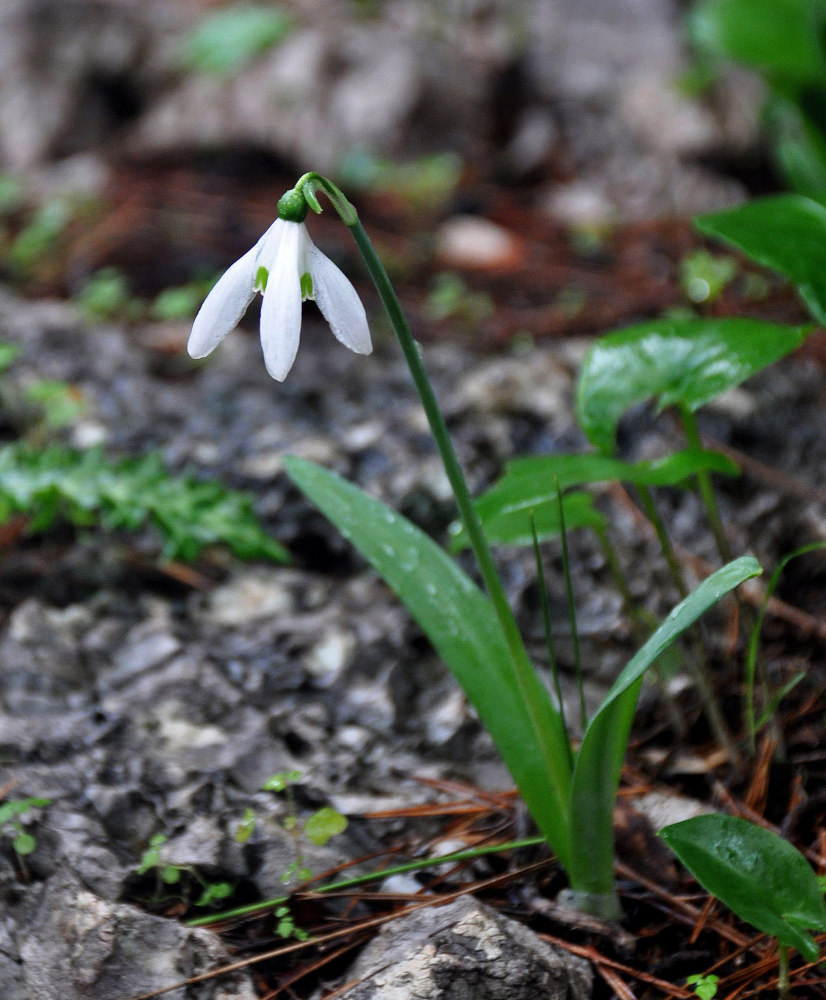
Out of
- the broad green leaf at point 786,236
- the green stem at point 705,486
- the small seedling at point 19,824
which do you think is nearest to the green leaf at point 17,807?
the small seedling at point 19,824

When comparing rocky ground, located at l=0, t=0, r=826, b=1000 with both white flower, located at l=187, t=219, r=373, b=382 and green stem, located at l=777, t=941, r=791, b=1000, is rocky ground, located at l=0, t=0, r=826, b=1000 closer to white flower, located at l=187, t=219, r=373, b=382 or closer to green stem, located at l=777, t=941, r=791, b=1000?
green stem, located at l=777, t=941, r=791, b=1000

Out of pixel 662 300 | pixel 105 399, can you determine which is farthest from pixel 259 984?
pixel 662 300

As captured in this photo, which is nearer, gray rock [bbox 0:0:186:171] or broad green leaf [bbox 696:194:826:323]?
broad green leaf [bbox 696:194:826:323]

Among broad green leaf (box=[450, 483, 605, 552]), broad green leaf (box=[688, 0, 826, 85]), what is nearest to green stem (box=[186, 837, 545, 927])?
broad green leaf (box=[450, 483, 605, 552])

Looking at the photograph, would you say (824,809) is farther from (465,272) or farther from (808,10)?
(808,10)

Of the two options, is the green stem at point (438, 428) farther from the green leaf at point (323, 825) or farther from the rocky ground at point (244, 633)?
the rocky ground at point (244, 633)

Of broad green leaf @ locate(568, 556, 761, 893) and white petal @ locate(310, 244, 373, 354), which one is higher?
white petal @ locate(310, 244, 373, 354)

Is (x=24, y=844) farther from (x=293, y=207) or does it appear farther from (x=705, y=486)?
(x=705, y=486)

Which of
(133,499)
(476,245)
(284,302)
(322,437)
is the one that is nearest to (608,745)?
(284,302)
